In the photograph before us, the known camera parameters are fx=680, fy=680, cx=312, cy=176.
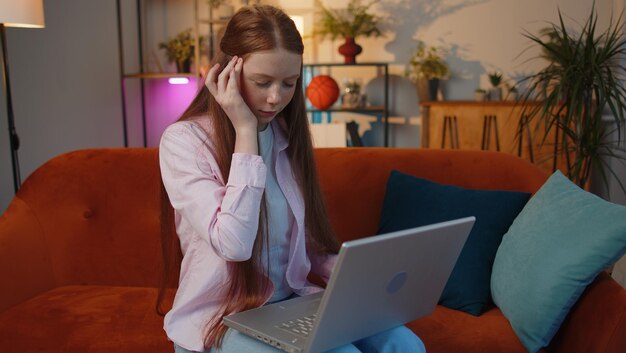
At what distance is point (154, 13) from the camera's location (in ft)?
18.9

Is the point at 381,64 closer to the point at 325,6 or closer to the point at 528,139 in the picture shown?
the point at 325,6

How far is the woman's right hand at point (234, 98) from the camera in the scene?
140 cm

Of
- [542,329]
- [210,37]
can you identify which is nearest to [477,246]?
[542,329]

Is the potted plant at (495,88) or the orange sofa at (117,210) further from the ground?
the potted plant at (495,88)

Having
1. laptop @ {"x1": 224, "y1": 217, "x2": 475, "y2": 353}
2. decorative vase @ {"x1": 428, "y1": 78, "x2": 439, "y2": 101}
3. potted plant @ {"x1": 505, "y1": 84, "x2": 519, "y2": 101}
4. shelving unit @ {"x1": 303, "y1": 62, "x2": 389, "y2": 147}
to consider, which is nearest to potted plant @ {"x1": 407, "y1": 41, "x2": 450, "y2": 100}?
decorative vase @ {"x1": 428, "y1": 78, "x2": 439, "y2": 101}

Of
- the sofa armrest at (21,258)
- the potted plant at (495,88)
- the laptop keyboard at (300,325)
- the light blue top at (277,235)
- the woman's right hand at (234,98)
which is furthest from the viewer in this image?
the potted plant at (495,88)

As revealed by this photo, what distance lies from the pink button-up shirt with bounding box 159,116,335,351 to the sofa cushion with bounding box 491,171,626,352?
56 cm

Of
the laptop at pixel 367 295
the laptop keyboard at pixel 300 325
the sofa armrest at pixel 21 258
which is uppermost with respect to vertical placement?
the laptop at pixel 367 295

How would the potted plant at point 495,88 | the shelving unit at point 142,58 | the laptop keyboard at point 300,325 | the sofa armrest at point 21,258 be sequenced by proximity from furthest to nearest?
the potted plant at point 495,88 → the shelving unit at point 142,58 → the sofa armrest at point 21,258 → the laptop keyboard at point 300,325

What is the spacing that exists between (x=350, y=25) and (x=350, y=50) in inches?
8.3

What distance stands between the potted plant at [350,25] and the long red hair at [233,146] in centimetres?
398

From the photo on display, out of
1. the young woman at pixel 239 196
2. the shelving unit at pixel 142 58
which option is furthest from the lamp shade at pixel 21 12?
the shelving unit at pixel 142 58

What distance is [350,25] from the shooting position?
5512mm

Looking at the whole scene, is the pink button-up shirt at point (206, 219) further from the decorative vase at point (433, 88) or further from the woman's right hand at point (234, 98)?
the decorative vase at point (433, 88)
